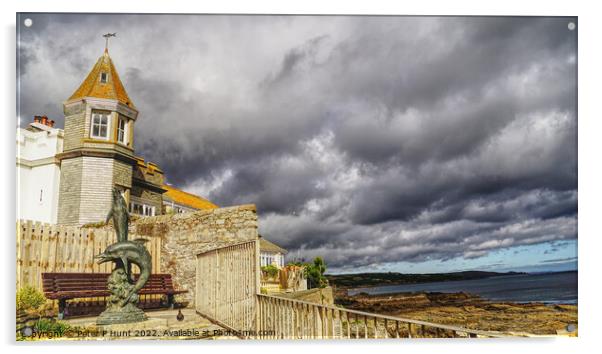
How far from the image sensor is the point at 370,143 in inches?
244

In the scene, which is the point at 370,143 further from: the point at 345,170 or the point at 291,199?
the point at 291,199

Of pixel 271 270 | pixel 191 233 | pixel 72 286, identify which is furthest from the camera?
pixel 271 270

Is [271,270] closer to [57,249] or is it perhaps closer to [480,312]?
[57,249]

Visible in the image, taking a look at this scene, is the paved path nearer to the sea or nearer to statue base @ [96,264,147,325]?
statue base @ [96,264,147,325]

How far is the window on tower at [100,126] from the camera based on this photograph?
9320 millimetres

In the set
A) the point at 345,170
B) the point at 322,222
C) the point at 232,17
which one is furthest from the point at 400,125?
the point at 232,17

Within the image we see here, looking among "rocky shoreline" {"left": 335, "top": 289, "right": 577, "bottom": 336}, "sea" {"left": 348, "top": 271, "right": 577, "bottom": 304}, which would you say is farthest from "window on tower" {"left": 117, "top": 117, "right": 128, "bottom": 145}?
"sea" {"left": 348, "top": 271, "right": 577, "bottom": 304}

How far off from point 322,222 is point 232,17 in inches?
117

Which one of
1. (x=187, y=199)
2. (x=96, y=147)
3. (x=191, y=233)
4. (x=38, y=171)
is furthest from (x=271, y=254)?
(x=38, y=171)

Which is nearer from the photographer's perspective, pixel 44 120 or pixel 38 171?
pixel 44 120

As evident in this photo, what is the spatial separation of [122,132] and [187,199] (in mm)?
1859

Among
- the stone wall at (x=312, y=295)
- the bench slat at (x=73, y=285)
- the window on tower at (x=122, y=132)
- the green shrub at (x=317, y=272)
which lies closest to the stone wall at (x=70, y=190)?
the window on tower at (x=122, y=132)

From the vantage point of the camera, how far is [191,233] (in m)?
7.48

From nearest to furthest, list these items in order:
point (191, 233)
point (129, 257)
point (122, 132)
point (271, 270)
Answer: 1. point (129, 257)
2. point (191, 233)
3. point (122, 132)
4. point (271, 270)
